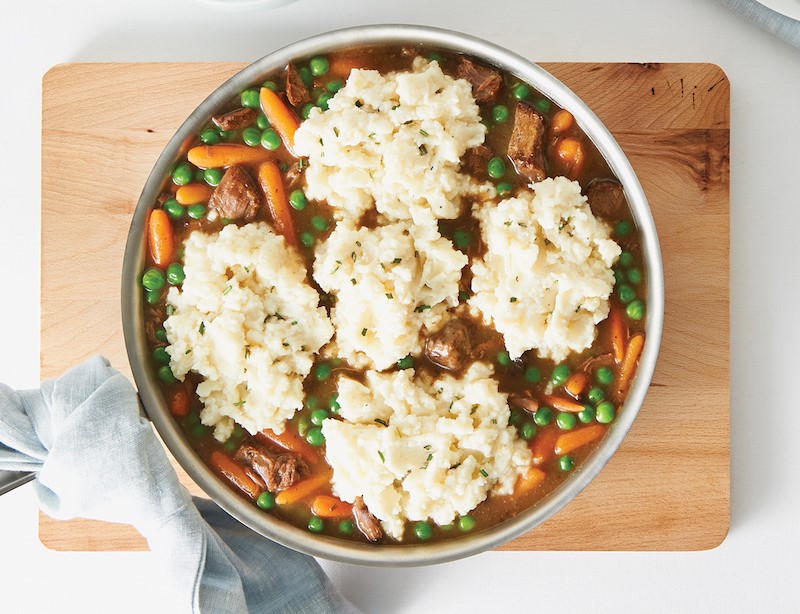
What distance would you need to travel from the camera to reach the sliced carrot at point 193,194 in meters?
3.81

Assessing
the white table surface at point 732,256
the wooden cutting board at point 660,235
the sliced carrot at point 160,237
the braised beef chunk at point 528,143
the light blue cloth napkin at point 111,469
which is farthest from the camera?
the white table surface at point 732,256

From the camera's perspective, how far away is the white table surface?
14.0 feet

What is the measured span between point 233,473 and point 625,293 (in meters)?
2.07

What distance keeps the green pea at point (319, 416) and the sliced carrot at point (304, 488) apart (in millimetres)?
263

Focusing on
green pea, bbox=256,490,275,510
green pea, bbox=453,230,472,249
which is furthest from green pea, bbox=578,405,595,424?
green pea, bbox=256,490,275,510

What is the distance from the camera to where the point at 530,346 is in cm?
365

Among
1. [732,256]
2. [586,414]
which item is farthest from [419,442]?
[732,256]

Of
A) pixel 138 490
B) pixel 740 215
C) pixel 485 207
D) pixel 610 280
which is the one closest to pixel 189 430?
pixel 138 490

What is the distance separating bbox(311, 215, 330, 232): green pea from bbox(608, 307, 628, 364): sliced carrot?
142 centimetres

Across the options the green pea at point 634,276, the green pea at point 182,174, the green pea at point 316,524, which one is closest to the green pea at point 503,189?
the green pea at point 634,276

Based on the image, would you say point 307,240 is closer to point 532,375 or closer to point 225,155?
point 225,155

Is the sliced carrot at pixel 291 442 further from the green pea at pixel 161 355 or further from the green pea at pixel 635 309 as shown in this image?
the green pea at pixel 635 309

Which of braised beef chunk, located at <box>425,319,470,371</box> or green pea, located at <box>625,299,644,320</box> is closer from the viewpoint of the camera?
braised beef chunk, located at <box>425,319,470,371</box>

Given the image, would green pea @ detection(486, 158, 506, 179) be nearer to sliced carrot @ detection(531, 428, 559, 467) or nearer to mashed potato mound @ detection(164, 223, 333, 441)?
mashed potato mound @ detection(164, 223, 333, 441)
